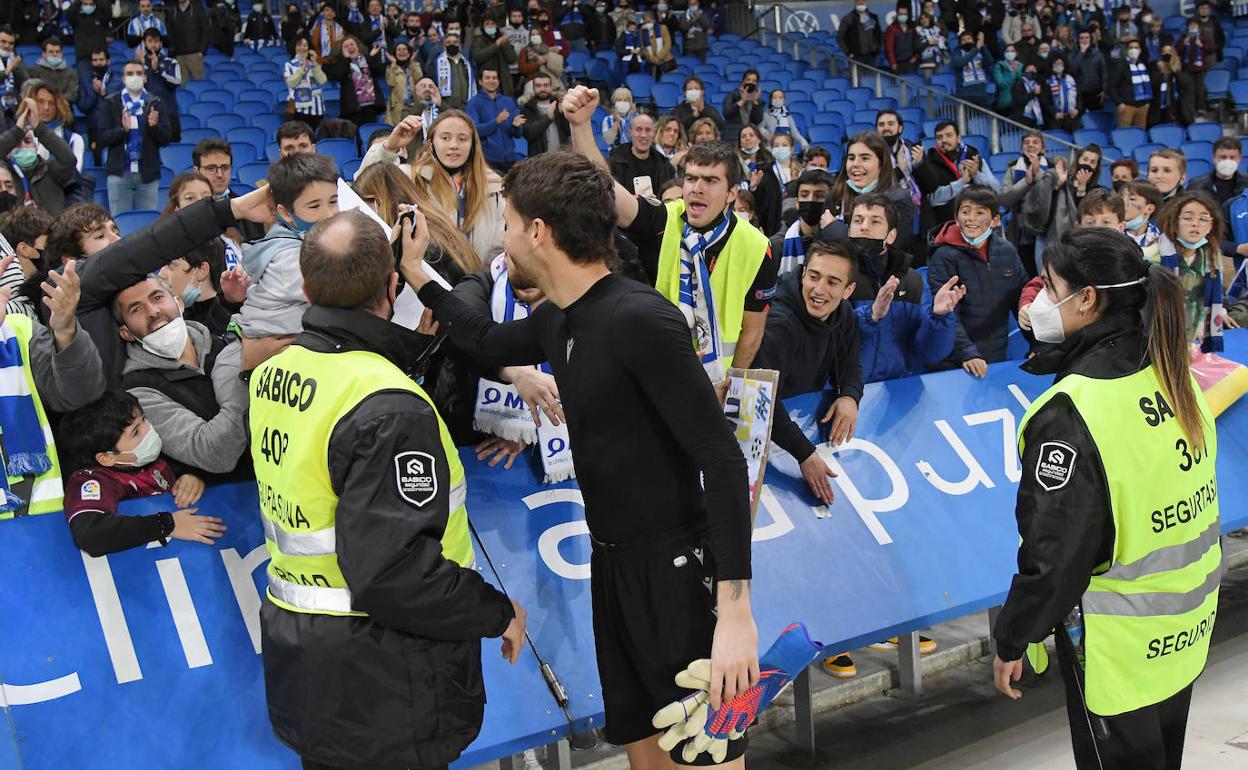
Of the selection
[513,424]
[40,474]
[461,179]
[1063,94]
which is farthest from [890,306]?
[1063,94]

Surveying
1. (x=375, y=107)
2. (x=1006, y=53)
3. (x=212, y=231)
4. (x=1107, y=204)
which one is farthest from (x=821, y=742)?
(x=1006, y=53)

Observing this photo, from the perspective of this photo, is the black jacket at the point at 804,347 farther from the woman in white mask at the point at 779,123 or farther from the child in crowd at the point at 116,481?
the woman in white mask at the point at 779,123

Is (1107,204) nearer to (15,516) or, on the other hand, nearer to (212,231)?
(212,231)

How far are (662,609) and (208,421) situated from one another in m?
1.61

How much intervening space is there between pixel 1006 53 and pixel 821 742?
1460cm

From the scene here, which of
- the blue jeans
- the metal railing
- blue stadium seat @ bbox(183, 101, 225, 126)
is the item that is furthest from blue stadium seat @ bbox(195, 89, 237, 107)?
the metal railing

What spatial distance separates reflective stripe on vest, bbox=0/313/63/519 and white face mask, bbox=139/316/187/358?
0.32 metres

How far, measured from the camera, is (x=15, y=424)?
3.29 metres

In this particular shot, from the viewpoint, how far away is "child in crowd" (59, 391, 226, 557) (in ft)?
10.7

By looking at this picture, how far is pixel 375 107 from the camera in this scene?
40.9 ft

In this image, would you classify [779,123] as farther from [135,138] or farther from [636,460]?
[636,460]

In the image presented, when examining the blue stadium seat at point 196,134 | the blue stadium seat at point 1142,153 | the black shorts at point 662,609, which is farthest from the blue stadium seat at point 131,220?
the blue stadium seat at point 1142,153

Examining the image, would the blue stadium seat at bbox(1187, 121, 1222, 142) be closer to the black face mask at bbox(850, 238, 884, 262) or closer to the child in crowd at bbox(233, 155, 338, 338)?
the black face mask at bbox(850, 238, 884, 262)

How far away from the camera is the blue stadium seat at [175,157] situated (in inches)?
420
